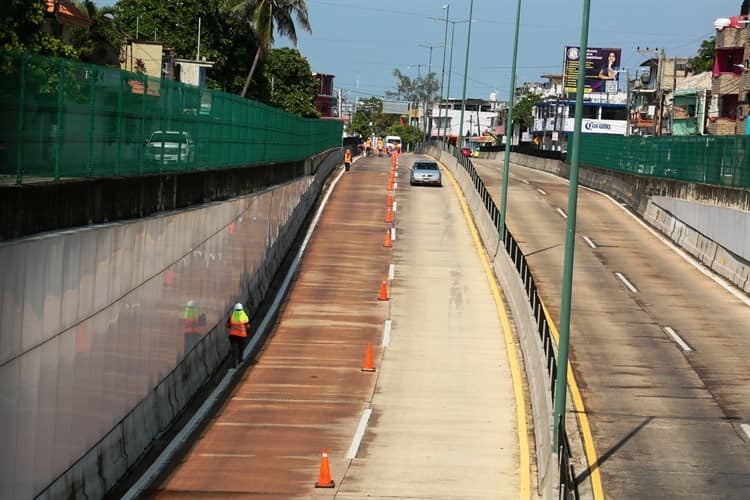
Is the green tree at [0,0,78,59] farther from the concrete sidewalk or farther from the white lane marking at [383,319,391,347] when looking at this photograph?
the concrete sidewalk

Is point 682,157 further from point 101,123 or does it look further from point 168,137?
point 101,123

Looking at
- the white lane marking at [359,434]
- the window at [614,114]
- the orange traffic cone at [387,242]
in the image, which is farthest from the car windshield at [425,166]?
the window at [614,114]

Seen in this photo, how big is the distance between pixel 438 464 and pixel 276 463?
3.00 metres

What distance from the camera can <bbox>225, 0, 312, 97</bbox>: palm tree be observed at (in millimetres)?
82500

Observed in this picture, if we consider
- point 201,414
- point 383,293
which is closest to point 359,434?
point 201,414

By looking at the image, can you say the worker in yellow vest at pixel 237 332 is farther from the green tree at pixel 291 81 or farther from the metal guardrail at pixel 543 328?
the green tree at pixel 291 81

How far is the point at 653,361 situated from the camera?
28.6m

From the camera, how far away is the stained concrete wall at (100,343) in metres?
14.1

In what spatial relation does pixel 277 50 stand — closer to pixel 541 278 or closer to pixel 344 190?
pixel 344 190

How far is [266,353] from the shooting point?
30750 mm

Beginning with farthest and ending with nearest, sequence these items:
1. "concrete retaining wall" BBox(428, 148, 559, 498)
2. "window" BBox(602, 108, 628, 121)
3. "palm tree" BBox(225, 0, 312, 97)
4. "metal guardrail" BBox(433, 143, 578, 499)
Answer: "window" BBox(602, 108, 628, 121) → "palm tree" BBox(225, 0, 312, 97) → "concrete retaining wall" BBox(428, 148, 559, 498) → "metal guardrail" BBox(433, 143, 578, 499)

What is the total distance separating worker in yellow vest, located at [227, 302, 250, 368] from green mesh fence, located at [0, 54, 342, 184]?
142 inches

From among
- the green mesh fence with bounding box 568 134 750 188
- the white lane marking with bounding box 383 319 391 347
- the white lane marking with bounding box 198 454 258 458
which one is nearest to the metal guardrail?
the white lane marking with bounding box 383 319 391 347

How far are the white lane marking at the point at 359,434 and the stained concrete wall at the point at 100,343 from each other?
3592 mm
